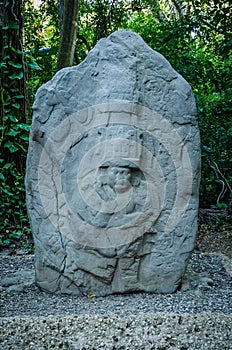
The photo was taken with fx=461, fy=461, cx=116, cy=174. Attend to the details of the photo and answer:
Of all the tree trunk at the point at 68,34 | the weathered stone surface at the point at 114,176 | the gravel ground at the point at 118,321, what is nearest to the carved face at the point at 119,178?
the weathered stone surface at the point at 114,176

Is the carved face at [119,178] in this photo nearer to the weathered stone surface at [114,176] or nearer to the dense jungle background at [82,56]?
the weathered stone surface at [114,176]

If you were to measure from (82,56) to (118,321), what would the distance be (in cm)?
432

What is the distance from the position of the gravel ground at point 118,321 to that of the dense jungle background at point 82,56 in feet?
6.34

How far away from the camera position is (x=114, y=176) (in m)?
2.96

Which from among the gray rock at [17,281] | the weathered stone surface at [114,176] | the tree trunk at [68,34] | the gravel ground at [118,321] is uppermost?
the tree trunk at [68,34]

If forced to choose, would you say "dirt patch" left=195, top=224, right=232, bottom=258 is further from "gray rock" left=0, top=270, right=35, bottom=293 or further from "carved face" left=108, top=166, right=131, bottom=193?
"carved face" left=108, top=166, right=131, bottom=193

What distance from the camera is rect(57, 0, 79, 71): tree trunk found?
5080mm

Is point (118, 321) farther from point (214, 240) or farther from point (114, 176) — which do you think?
point (214, 240)

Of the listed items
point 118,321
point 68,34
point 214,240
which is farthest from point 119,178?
point 68,34

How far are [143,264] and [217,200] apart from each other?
2.83m

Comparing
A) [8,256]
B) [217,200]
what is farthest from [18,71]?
[217,200]

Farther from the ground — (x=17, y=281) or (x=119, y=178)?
(x=119, y=178)

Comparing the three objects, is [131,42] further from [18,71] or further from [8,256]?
[8,256]

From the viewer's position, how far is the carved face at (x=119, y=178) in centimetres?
296
